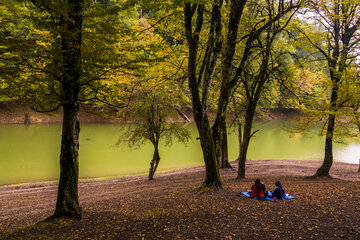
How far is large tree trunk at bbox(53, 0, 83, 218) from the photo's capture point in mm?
6723

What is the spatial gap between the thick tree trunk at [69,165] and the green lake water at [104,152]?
28.7ft

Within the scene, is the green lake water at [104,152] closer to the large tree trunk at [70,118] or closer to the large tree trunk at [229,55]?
the large tree trunk at [229,55]

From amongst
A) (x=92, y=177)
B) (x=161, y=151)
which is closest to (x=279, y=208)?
(x=92, y=177)

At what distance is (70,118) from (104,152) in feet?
57.6

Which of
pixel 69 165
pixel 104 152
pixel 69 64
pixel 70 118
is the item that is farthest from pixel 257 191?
pixel 104 152

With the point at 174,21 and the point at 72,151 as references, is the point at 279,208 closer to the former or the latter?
the point at 72,151

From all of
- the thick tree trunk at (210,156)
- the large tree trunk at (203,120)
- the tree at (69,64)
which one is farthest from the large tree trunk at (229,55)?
the tree at (69,64)

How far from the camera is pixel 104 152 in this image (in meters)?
24.1

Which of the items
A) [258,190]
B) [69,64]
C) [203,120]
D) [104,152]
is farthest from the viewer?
[104,152]

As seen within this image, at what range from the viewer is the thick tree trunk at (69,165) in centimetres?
716

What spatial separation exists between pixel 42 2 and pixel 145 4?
261 centimetres

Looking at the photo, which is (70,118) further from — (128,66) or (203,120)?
(203,120)

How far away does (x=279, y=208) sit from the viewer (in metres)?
7.31

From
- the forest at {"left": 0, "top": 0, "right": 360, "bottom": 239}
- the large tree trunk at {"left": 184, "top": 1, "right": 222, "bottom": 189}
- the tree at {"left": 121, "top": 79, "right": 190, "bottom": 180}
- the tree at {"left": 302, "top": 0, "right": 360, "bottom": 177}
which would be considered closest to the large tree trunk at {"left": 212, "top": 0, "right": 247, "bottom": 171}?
the forest at {"left": 0, "top": 0, "right": 360, "bottom": 239}
